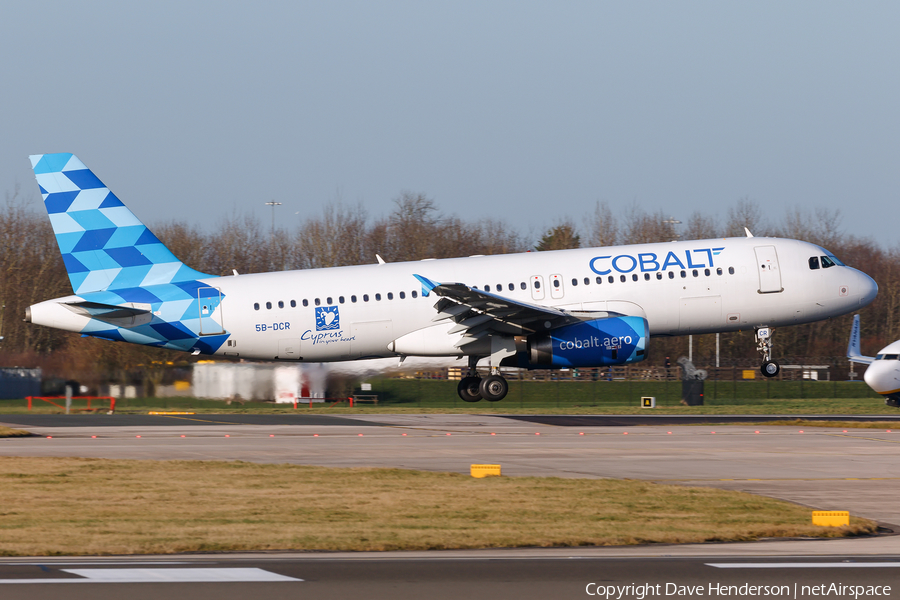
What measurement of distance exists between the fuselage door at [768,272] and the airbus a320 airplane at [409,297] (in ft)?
0.13

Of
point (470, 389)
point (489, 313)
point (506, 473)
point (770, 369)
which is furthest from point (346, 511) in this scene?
point (770, 369)

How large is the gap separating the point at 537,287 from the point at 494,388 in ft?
11.0

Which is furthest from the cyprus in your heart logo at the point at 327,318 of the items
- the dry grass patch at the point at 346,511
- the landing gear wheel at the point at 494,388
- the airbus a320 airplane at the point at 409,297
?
the dry grass patch at the point at 346,511

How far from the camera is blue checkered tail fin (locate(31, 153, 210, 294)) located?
103 ft

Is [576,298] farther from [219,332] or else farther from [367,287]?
[219,332]

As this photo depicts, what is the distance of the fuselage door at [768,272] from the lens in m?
31.6

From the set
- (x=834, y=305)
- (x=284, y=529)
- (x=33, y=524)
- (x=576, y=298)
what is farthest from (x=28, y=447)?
(x=834, y=305)

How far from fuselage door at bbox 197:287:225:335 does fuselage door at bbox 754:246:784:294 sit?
1628 centimetres

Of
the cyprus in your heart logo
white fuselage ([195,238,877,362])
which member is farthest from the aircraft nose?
the cyprus in your heart logo

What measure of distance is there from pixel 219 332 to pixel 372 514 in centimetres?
1859

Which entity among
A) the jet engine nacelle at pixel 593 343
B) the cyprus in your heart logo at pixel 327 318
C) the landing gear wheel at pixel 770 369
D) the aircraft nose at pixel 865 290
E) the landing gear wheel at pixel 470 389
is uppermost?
the aircraft nose at pixel 865 290

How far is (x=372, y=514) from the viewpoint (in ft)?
45.1

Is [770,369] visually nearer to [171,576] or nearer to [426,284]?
[426,284]

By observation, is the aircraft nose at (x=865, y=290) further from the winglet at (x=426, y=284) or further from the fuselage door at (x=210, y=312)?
the fuselage door at (x=210, y=312)
